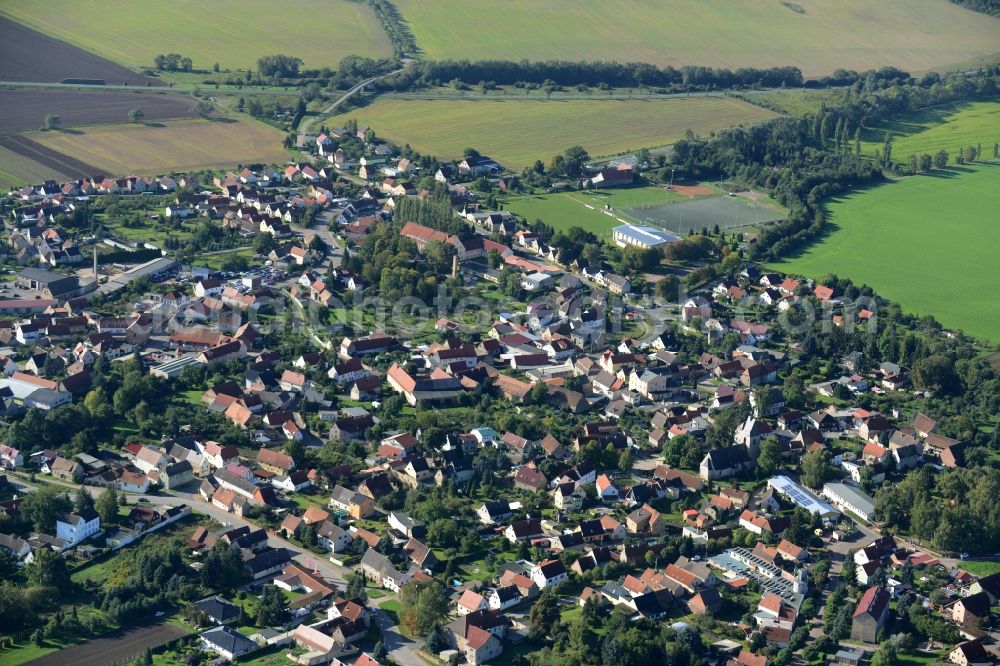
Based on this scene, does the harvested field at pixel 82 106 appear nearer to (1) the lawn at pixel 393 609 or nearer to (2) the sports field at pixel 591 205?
(2) the sports field at pixel 591 205

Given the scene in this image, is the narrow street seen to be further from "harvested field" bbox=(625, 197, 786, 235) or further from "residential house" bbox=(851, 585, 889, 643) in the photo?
"harvested field" bbox=(625, 197, 786, 235)

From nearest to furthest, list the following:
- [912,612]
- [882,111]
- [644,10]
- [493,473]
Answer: [912,612] < [493,473] < [882,111] < [644,10]

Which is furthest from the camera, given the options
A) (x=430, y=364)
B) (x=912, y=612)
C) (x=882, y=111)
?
(x=882, y=111)

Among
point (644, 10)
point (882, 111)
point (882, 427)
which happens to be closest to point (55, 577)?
point (882, 427)

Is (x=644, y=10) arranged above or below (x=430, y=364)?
above

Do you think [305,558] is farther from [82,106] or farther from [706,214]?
[82,106]

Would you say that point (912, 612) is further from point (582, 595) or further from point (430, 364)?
point (430, 364)

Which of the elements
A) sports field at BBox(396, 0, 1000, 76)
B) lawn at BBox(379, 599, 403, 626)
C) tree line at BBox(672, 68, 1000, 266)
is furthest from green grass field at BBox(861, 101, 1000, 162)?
lawn at BBox(379, 599, 403, 626)

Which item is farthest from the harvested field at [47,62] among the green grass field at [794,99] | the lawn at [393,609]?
the lawn at [393,609]
